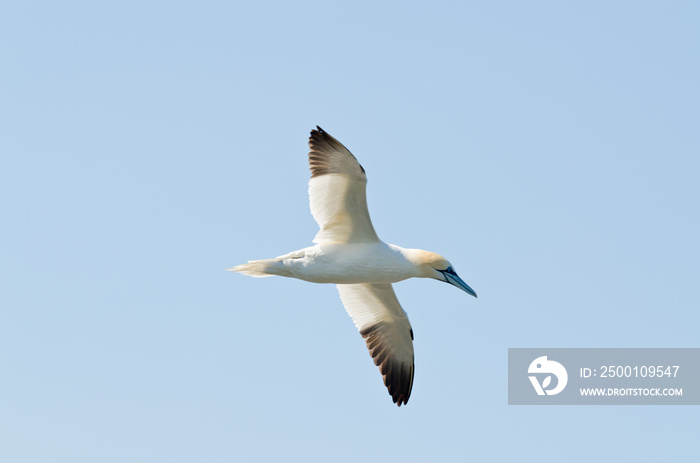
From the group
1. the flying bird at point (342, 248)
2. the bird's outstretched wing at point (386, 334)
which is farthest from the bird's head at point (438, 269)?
the bird's outstretched wing at point (386, 334)

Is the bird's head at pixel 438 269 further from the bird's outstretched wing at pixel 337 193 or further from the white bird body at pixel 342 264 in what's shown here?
the bird's outstretched wing at pixel 337 193

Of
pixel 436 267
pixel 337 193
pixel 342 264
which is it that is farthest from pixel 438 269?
pixel 337 193

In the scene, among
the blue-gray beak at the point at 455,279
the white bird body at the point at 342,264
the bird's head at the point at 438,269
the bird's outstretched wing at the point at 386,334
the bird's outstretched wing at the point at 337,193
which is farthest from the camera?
the bird's outstretched wing at the point at 386,334

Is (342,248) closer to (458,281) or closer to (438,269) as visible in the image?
(438,269)

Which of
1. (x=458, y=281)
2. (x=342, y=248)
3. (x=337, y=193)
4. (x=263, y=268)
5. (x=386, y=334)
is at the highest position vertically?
(x=337, y=193)

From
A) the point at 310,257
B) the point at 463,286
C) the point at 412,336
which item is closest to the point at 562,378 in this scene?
the point at 412,336

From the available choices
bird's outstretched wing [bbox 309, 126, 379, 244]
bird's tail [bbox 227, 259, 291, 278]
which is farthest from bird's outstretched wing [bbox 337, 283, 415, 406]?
bird's tail [bbox 227, 259, 291, 278]

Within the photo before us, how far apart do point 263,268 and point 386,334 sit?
9.73 feet

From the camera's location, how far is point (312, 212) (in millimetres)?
15070

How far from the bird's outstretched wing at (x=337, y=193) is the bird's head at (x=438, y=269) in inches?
28.5

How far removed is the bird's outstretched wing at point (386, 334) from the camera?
17.0 meters

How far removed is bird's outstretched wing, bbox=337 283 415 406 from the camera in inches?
670

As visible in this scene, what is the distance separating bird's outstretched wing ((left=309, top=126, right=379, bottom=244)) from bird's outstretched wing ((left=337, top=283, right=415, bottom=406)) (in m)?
2.11

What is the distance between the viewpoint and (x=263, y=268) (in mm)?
15055
